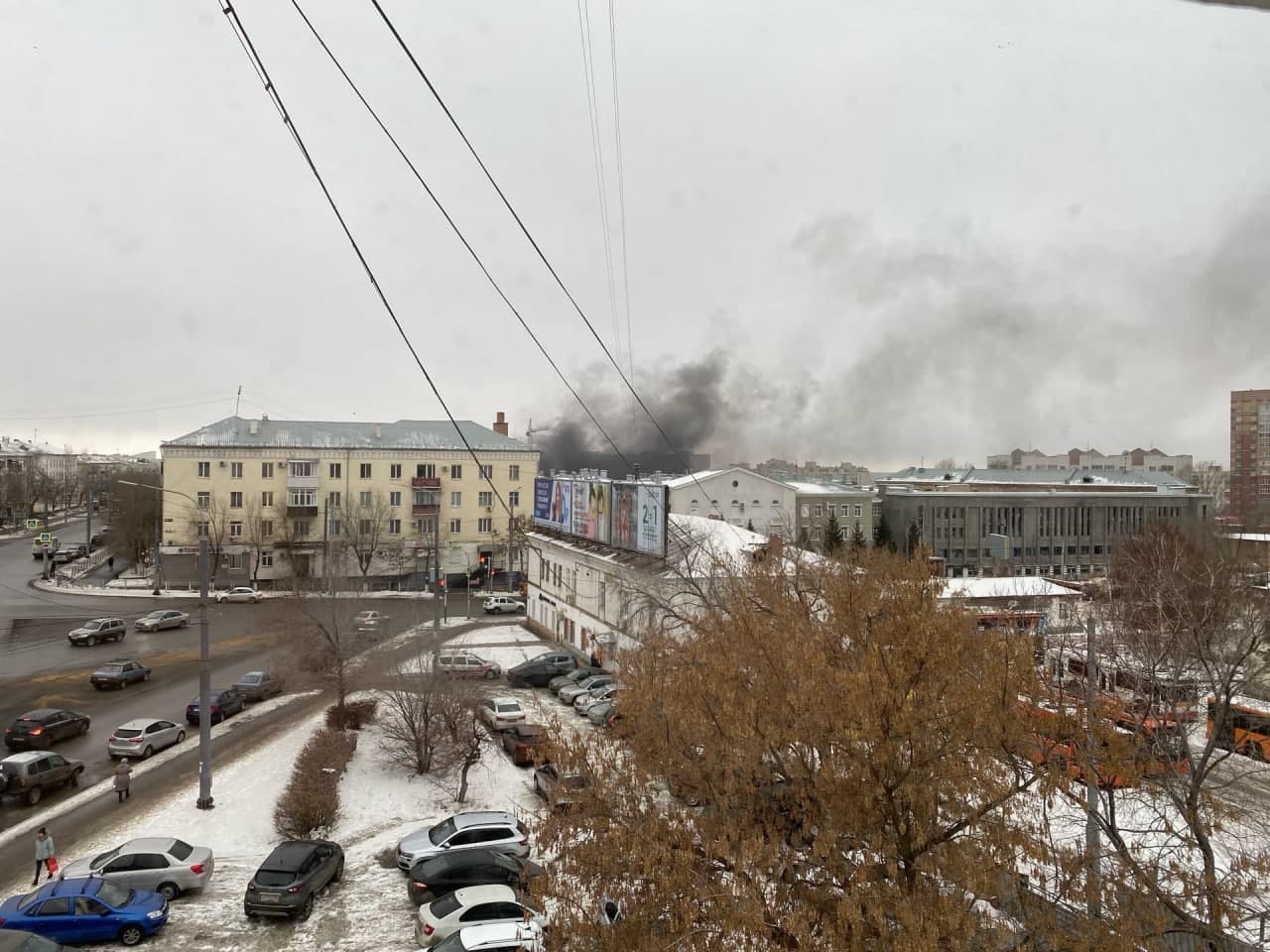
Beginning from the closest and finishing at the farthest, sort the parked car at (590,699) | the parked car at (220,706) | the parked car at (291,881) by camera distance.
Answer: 1. the parked car at (291,881)
2. the parked car at (220,706)
3. the parked car at (590,699)

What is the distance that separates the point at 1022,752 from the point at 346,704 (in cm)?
1646

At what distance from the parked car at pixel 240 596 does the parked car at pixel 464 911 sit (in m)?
29.5

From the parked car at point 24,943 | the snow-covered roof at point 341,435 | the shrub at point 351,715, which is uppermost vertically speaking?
the snow-covered roof at point 341,435

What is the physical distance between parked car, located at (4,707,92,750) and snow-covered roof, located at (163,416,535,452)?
24686 mm

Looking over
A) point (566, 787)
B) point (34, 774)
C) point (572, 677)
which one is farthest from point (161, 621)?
point (566, 787)

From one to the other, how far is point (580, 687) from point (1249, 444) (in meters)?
82.2

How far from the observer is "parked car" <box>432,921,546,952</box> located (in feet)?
27.8

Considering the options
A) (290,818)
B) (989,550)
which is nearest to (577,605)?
(290,818)

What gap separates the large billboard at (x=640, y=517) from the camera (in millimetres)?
21562

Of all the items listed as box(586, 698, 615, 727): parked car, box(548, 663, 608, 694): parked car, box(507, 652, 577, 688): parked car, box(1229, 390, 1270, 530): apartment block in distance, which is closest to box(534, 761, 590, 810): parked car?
box(586, 698, 615, 727): parked car

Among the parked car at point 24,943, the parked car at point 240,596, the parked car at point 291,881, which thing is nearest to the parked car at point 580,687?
the parked car at point 291,881

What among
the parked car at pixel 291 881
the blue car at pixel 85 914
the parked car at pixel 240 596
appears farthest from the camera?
the parked car at pixel 240 596

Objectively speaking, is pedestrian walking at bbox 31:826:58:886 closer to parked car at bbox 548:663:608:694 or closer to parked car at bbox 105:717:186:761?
parked car at bbox 105:717:186:761

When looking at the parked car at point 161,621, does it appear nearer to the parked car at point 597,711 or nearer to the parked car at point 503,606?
the parked car at point 503,606
